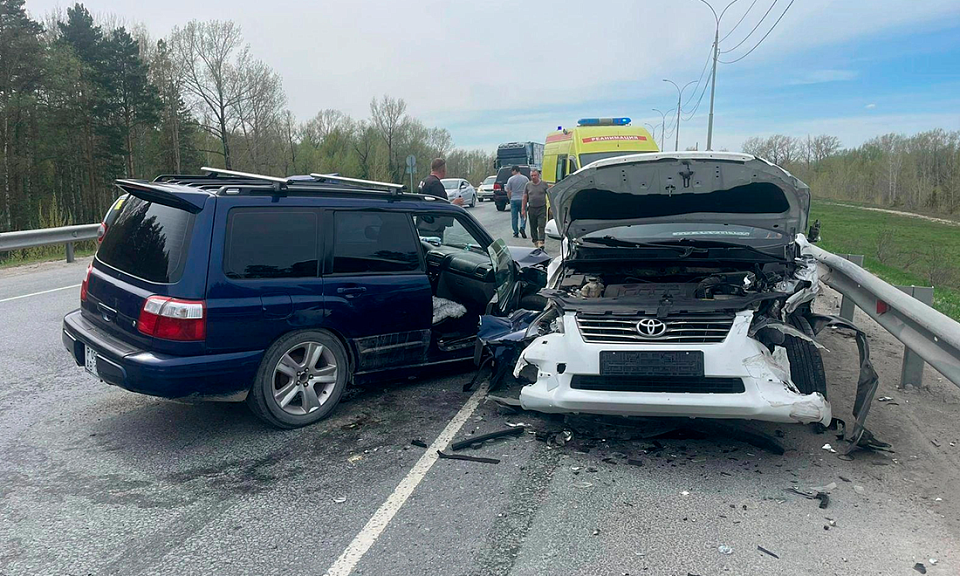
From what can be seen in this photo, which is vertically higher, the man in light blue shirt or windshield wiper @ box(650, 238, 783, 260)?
the man in light blue shirt

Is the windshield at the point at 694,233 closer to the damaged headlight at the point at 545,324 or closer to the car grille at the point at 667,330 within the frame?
the damaged headlight at the point at 545,324

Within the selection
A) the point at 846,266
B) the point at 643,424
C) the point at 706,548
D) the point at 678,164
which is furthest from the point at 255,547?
the point at 846,266

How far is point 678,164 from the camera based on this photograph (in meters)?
4.80

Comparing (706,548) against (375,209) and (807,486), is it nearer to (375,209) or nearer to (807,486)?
(807,486)

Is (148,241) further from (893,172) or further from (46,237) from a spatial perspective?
(893,172)

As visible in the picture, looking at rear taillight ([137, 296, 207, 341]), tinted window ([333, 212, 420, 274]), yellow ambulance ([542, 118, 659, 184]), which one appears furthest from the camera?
yellow ambulance ([542, 118, 659, 184])

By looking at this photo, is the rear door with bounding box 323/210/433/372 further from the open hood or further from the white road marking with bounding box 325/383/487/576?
the open hood

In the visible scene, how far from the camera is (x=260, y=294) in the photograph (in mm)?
4363

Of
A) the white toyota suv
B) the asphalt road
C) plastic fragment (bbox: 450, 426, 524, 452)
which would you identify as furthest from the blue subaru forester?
the white toyota suv

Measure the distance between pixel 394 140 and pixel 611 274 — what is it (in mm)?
65034

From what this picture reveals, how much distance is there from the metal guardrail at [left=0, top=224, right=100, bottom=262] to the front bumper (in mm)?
12881

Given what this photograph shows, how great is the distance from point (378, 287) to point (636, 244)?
199 centimetres

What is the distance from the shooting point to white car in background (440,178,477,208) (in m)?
31.7

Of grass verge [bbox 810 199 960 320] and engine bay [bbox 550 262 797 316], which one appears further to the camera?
grass verge [bbox 810 199 960 320]
